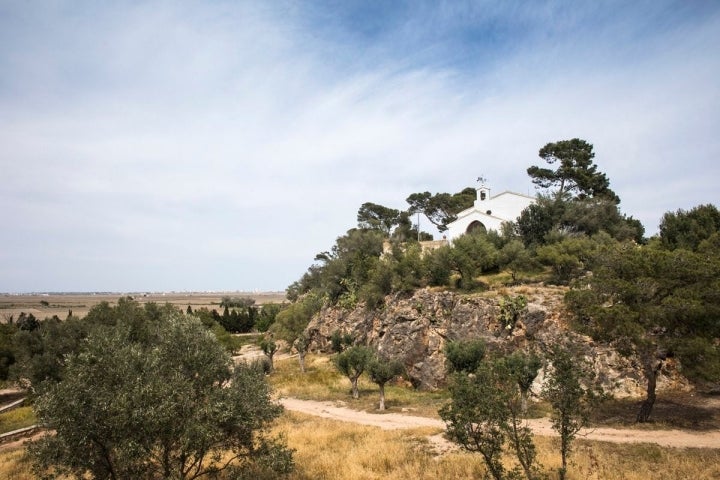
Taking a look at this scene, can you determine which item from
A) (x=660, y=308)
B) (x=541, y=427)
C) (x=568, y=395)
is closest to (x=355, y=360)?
(x=541, y=427)

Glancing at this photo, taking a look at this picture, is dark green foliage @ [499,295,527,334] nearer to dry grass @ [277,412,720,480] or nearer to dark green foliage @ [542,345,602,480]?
dry grass @ [277,412,720,480]

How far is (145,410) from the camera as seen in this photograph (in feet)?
30.9

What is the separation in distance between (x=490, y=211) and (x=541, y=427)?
40.6m

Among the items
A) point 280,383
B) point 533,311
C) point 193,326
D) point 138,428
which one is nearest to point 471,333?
point 533,311

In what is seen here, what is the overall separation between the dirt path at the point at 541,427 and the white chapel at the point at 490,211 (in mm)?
32252

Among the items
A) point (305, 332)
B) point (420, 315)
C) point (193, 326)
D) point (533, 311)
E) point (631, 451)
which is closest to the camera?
point (193, 326)

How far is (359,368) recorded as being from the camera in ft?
101

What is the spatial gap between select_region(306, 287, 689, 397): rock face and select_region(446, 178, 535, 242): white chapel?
2011cm

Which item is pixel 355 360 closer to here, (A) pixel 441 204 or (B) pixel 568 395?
(B) pixel 568 395

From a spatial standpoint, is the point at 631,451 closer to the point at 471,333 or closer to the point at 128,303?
the point at 471,333

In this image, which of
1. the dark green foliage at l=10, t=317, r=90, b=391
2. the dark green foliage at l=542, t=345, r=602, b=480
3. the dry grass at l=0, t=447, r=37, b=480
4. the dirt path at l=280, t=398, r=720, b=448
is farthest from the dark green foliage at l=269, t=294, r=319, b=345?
the dark green foliage at l=542, t=345, r=602, b=480

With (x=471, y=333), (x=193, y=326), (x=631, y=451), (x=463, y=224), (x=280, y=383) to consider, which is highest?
(x=463, y=224)

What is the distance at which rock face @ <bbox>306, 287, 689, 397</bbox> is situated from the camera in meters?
26.0

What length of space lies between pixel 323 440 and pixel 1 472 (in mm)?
14297
